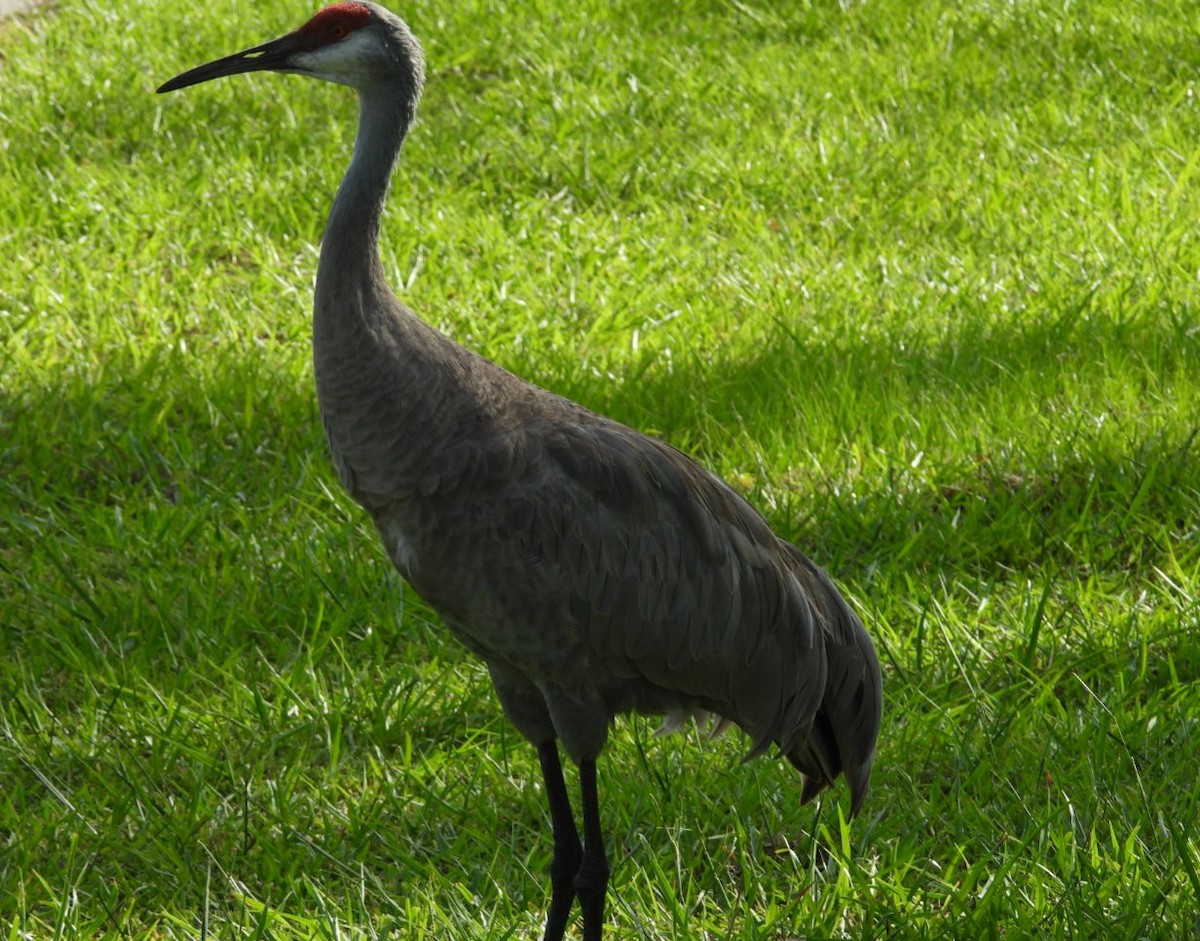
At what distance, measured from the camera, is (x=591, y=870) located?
10.8 ft

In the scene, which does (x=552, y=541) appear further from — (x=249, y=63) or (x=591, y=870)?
(x=249, y=63)

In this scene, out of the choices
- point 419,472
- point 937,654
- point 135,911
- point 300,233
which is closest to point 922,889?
point 937,654

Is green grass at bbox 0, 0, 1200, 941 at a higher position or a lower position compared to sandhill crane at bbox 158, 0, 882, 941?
lower

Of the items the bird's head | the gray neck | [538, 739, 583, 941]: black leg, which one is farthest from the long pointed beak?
[538, 739, 583, 941]: black leg

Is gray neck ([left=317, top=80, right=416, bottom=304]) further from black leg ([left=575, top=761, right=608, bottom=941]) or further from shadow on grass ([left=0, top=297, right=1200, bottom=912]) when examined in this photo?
shadow on grass ([left=0, top=297, right=1200, bottom=912])

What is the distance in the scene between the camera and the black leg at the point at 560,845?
10.9 feet

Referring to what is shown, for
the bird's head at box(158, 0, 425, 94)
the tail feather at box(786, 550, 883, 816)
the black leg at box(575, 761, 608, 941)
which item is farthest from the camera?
the tail feather at box(786, 550, 883, 816)

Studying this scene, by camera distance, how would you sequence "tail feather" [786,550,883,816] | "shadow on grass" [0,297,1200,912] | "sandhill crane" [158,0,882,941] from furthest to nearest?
"shadow on grass" [0,297,1200,912]
"tail feather" [786,550,883,816]
"sandhill crane" [158,0,882,941]

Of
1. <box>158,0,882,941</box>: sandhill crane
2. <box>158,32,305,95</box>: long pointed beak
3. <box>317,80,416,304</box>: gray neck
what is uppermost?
<box>158,32,305,95</box>: long pointed beak

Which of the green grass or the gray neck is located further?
the green grass

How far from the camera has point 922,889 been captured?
3354 mm

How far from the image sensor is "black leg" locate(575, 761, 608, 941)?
3279mm

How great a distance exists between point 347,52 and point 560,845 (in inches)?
66.6

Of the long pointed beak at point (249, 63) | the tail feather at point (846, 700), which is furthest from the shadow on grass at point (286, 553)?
the long pointed beak at point (249, 63)
